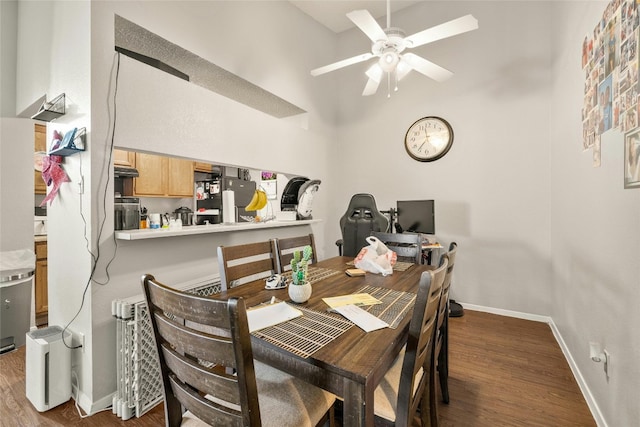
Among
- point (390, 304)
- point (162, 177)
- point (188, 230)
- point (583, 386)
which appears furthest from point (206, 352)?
point (162, 177)

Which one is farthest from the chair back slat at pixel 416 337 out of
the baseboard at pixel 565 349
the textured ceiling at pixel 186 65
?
the textured ceiling at pixel 186 65

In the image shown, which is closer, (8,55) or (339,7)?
A: (8,55)

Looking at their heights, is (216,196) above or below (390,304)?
above

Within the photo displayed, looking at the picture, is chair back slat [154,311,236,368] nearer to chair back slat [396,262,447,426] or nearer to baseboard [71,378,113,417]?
chair back slat [396,262,447,426]

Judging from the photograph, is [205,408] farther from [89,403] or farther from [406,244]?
[406,244]

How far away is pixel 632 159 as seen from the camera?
1.24 metres

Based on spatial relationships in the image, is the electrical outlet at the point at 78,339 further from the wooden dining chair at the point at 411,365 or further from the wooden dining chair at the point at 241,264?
the wooden dining chair at the point at 411,365

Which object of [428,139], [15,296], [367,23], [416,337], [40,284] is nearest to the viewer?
[416,337]

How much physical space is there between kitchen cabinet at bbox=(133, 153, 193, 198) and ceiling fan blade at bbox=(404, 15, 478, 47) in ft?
9.65

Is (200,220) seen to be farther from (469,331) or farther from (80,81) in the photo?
(469,331)

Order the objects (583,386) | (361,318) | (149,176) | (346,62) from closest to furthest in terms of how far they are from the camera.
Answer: (361,318) → (583,386) → (346,62) → (149,176)

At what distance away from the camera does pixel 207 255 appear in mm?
2326

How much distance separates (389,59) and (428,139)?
62.6 inches

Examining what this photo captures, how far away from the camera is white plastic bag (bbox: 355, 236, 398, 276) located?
187 cm
